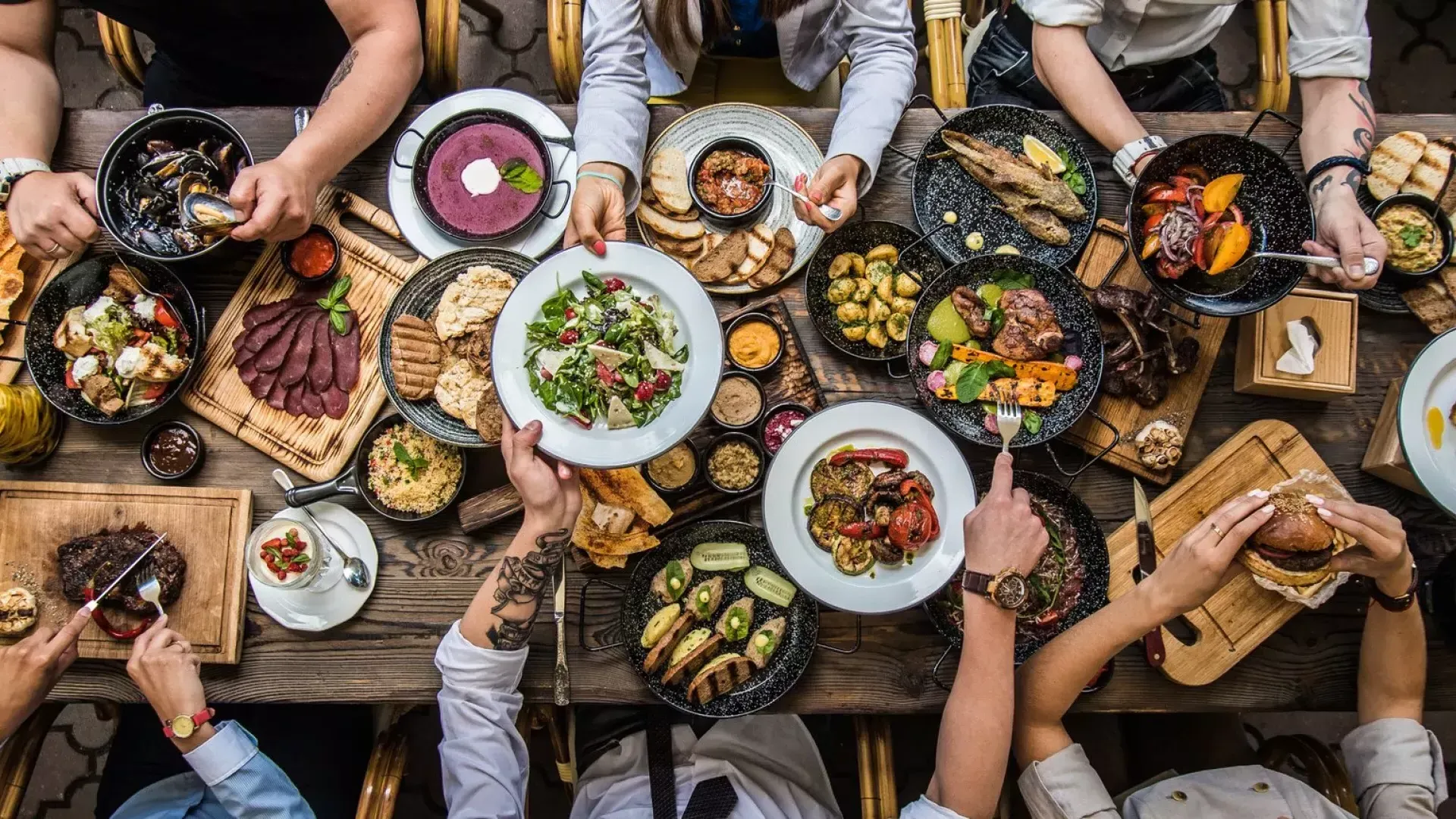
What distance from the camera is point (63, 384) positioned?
8.07 feet

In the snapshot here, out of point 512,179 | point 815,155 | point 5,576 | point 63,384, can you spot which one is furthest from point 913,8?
point 5,576

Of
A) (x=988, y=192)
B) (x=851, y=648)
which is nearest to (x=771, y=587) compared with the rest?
(x=851, y=648)

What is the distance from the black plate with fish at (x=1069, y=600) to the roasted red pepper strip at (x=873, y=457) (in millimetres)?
264

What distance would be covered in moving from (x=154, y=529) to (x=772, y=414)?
201 centimetres

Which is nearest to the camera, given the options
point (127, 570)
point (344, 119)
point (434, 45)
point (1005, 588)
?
point (1005, 588)

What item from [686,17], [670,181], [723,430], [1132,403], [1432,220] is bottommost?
[1132,403]

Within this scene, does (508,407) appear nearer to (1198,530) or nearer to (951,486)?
(951,486)

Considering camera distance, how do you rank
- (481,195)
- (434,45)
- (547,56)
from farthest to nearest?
(547,56), (434,45), (481,195)

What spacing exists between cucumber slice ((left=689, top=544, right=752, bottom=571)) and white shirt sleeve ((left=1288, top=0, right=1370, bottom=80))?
2565 mm

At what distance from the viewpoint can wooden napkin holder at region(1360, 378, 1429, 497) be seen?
95.3 inches

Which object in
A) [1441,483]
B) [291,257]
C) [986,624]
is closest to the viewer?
[986,624]

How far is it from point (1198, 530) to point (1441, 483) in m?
0.83

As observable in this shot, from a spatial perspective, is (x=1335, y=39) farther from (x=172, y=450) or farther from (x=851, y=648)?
(x=172, y=450)

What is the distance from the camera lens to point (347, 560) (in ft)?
8.03
